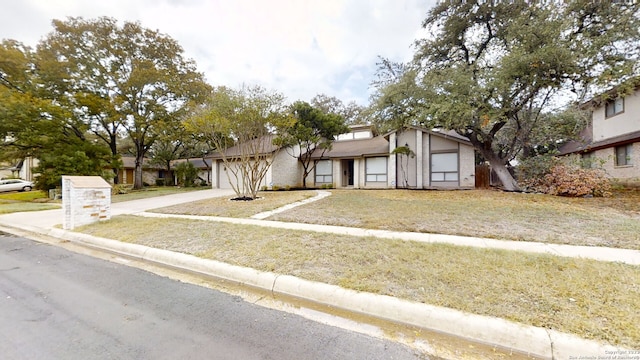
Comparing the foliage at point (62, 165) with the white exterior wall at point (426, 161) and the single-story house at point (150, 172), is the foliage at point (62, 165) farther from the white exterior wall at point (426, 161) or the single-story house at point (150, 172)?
the white exterior wall at point (426, 161)

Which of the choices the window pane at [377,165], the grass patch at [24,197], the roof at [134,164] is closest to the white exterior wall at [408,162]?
the window pane at [377,165]

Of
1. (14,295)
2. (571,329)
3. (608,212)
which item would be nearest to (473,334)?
(571,329)

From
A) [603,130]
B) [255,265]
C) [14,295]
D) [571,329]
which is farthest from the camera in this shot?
[603,130]

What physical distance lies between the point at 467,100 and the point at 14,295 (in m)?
14.6

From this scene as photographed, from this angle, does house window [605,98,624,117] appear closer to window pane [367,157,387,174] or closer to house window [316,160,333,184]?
window pane [367,157,387,174]

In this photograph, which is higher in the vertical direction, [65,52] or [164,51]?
[164,51]

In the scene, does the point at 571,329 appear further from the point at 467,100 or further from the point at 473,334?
the point at 467,100

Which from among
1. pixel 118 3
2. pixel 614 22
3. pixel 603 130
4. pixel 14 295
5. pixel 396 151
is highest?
pixel 118 3

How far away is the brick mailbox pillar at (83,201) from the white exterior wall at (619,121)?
78.5 feet

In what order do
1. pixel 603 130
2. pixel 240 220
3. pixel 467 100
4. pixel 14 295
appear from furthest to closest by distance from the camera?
1. pixel 603 130
2. pixel 467 100
3. pixel 240 220
4. pixel 14 295

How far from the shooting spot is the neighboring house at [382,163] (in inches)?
622

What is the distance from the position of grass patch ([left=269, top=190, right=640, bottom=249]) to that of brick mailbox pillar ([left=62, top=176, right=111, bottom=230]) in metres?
5.15

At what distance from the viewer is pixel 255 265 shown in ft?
13.3

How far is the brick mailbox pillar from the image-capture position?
7051 mm
